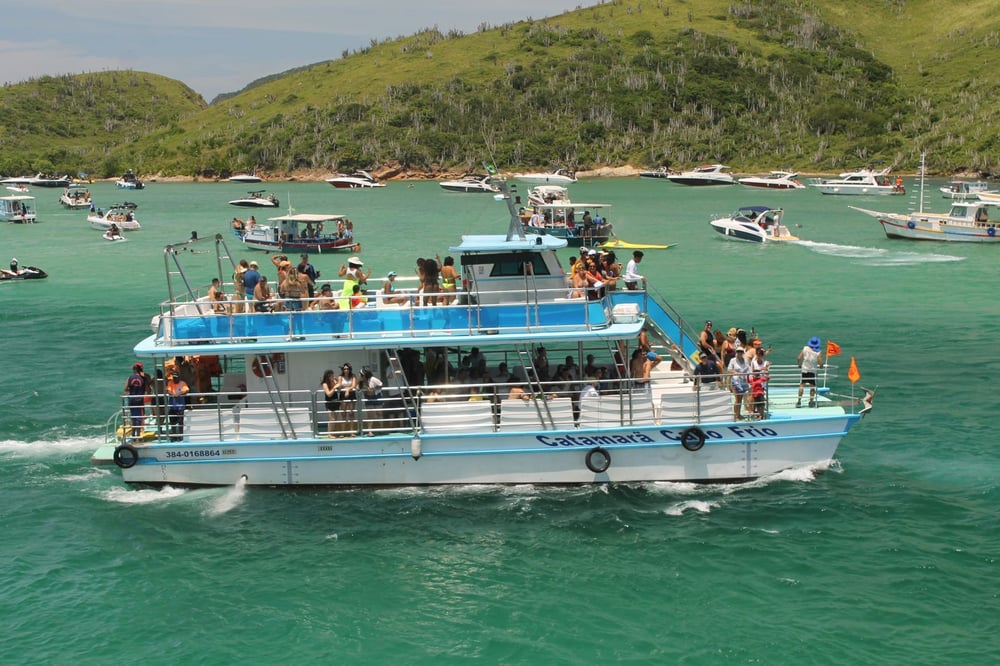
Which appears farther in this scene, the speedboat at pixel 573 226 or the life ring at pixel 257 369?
the speedboat at pixel 573 226

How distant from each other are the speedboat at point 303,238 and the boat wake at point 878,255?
99.7ft

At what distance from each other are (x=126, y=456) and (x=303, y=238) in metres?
50.1

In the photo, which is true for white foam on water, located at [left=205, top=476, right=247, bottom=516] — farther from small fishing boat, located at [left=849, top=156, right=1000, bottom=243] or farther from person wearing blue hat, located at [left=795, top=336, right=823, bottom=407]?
small fishing boat, located at [left=849, top=156, right=1000, bottom=243]

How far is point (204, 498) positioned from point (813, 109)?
190003 mm

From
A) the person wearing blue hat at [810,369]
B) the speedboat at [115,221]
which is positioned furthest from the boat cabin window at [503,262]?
the speedboat at [115,221]

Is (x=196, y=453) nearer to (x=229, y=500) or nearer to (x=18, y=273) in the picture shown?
(x=229, y=500)

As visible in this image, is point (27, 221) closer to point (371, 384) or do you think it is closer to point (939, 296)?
point (939, 296)

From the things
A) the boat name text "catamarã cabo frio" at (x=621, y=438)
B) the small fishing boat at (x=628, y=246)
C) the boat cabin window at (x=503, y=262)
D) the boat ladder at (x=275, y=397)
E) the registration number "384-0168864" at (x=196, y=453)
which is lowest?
the registration number "384-0168864" at (x=196, y=453)

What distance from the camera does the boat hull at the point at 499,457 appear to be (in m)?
21.1

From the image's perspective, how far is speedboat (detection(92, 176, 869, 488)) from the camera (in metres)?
21.1

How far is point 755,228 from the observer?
7462 centimetres

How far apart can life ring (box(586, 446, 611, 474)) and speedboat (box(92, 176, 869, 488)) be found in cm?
3

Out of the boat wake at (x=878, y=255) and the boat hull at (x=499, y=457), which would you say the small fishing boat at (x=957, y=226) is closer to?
the boat wake at (x=878, y=255)

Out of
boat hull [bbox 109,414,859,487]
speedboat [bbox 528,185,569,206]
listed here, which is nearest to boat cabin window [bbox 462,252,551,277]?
boat hull [bbox 109,414,859,487]
